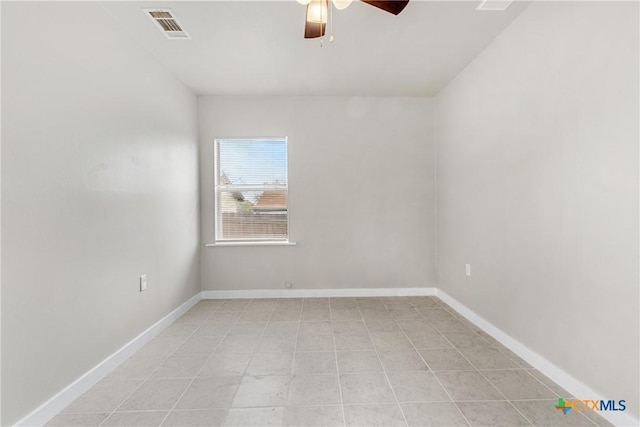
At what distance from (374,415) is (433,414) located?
0.32m

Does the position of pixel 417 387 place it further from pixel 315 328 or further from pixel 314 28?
pixel 314 28

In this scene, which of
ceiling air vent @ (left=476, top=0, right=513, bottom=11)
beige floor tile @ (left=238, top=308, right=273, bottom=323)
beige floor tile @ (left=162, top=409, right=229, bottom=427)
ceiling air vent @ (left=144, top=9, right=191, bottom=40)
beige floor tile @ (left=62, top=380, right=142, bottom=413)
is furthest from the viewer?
beige floor tile @ (left=238, top=308, right=273, bottom=323)

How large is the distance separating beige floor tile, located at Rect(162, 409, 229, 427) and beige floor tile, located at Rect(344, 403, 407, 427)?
0.68 metres

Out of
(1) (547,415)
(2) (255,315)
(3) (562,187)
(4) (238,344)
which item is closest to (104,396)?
(4) (238,344)

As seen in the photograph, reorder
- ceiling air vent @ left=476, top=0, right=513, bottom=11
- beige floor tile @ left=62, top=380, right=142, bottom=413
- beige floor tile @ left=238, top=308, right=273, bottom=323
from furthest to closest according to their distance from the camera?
beige floor tile @ left=238, top=308, right=273, bottom=323
ceiling air vent @ left=476, top=0, right=513, bottom=11
beige floor tile @ left=62, top=380, right=142, bottom=413

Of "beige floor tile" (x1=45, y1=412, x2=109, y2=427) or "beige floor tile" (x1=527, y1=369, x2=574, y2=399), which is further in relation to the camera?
"beige floor tile" (x1=527, y1=369, x2=574, y2=399)

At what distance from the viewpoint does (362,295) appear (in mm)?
3414

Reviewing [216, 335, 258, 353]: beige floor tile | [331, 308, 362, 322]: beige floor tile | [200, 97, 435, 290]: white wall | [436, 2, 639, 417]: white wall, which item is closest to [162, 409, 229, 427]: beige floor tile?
[216, 335, 258, 353]: beige floor tile

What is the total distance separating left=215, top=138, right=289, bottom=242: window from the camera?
3453 mm

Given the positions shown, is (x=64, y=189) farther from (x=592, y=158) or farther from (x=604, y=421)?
(x=604, y=421)

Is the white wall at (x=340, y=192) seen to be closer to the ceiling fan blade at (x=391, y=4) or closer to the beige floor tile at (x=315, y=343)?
the beige floor tile at (x=315, y=343)

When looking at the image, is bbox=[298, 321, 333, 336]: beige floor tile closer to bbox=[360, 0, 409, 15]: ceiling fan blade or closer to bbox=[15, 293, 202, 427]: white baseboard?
bbox=[15, 293, 202, 427]: white baseboard

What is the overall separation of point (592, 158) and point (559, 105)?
42 centimetres

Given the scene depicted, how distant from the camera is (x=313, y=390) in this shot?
1647mm
